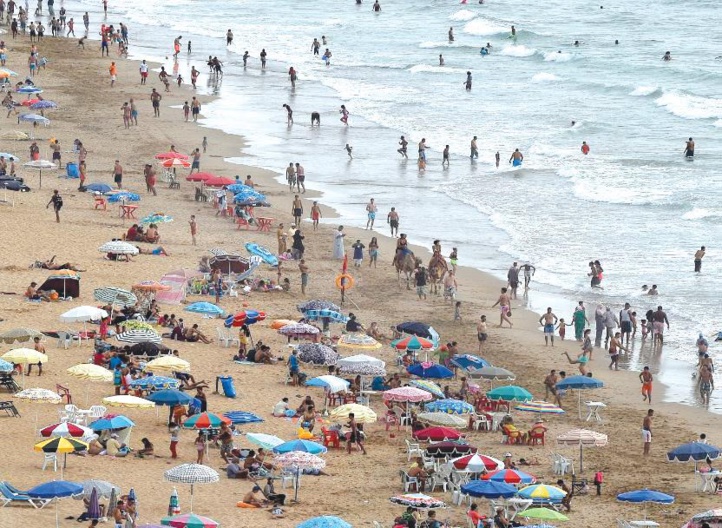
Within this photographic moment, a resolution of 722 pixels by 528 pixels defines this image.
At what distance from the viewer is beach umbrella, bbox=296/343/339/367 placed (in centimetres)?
2548

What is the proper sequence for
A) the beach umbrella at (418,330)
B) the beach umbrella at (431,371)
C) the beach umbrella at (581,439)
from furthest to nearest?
1. the beach umbrella at (418,330)
2. the beach umbrella at (431,371)
3. the beach umbrella at (581,439)

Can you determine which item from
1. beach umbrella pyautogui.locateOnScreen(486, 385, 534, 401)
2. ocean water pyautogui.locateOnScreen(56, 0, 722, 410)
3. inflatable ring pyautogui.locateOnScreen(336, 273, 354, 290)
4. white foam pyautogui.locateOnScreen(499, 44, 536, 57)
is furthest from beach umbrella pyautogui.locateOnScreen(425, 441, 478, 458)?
white foam pyautogui.locateOnScreen(499, 44, 536, 57)

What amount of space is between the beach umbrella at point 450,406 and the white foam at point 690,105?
37019 millimetres

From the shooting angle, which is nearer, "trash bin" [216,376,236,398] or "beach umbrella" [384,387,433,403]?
"beach umbrella" [384,387,433,403]

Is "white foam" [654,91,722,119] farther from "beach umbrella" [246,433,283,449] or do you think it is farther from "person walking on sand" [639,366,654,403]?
"beach umbrella" [246,433,283,449]

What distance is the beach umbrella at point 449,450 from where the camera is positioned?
21.1 meters

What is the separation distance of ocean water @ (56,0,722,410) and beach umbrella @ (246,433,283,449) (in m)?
9.18

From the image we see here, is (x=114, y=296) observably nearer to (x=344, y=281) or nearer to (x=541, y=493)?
(x=344, y=281)

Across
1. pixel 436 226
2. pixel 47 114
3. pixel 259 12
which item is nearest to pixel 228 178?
pixel 436 226

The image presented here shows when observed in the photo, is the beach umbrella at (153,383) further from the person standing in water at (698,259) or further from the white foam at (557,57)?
the white foam at (557,57)

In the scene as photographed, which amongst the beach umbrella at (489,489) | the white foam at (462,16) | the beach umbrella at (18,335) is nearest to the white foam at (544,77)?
the white foam at (462,16)

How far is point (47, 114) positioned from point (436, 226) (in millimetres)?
16054

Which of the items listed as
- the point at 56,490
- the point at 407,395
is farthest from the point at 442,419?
the point at 56,490

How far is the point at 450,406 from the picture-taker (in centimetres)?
2316
